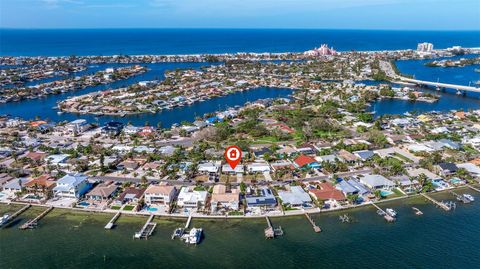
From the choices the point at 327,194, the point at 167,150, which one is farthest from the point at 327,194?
the point at 167,150

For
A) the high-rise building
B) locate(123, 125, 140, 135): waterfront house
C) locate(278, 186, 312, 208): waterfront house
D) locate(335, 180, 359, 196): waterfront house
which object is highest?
the high-rise building

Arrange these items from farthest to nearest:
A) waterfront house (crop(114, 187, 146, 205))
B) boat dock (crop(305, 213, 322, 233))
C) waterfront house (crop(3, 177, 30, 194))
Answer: waterfront house (crop(3, 177, 30, 194)) → waterfront house (crop(114, 187, 146, 205)) → boat dock (crop(305, 213, 322, 233))

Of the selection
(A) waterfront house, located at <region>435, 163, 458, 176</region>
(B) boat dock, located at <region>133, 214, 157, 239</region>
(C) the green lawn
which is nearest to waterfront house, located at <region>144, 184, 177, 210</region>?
(C) the green lawn

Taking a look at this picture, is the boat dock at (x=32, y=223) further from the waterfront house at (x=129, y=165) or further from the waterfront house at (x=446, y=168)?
the waterfront house at (x=446, y=168)

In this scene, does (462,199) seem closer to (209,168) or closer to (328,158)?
(328,158)

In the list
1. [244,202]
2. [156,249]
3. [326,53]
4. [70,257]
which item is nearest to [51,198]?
[70,257]

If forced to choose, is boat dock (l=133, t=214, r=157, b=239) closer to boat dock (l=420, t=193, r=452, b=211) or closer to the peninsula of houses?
the peninsula of houses

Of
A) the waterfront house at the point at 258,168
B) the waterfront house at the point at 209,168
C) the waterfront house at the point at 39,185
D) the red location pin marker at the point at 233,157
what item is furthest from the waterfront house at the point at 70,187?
the waterfront house at the point at 258,168

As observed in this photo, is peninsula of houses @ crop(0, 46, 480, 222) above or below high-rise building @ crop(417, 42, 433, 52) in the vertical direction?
below
